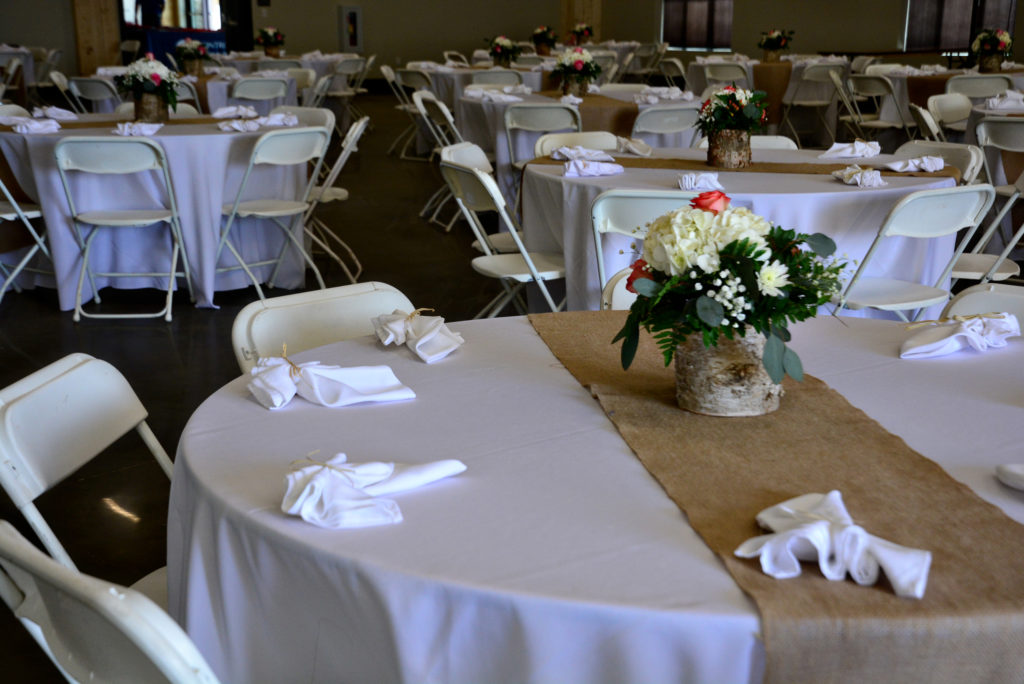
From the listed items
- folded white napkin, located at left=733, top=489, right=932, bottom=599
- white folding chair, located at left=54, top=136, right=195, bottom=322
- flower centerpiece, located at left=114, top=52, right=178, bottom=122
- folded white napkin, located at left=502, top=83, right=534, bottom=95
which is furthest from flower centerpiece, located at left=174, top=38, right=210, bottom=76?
folded white napkin, located at left=733, top=489, right=932, bottom=599

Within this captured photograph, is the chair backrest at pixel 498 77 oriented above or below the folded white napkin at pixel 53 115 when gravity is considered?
above

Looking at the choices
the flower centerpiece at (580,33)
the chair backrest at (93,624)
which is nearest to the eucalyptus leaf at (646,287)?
the chair backrest at (93,624)

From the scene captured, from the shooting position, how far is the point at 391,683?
127 cm

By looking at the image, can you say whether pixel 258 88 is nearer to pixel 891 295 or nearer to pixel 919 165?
pixel 919 165

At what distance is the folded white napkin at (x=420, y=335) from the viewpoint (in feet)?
6.57

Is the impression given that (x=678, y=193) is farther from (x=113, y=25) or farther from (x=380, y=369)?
(x=113, y=25)

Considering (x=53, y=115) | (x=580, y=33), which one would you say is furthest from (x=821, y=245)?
(x=580, y=33)

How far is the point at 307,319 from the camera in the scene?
2373 millimetres

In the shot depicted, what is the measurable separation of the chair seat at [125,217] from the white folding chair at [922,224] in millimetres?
3210

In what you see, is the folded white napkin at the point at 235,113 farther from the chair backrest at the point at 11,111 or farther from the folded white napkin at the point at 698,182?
the folded white napkin at the point at 698,182

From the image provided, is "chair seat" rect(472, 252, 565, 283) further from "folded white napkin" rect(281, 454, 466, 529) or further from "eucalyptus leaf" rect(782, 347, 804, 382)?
"folded white napkin" rect(281, 454, 466, 529)

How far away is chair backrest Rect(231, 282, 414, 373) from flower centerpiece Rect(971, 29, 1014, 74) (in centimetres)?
791

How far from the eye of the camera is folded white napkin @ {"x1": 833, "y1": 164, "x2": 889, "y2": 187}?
148 inches

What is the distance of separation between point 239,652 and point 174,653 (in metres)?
0.38
